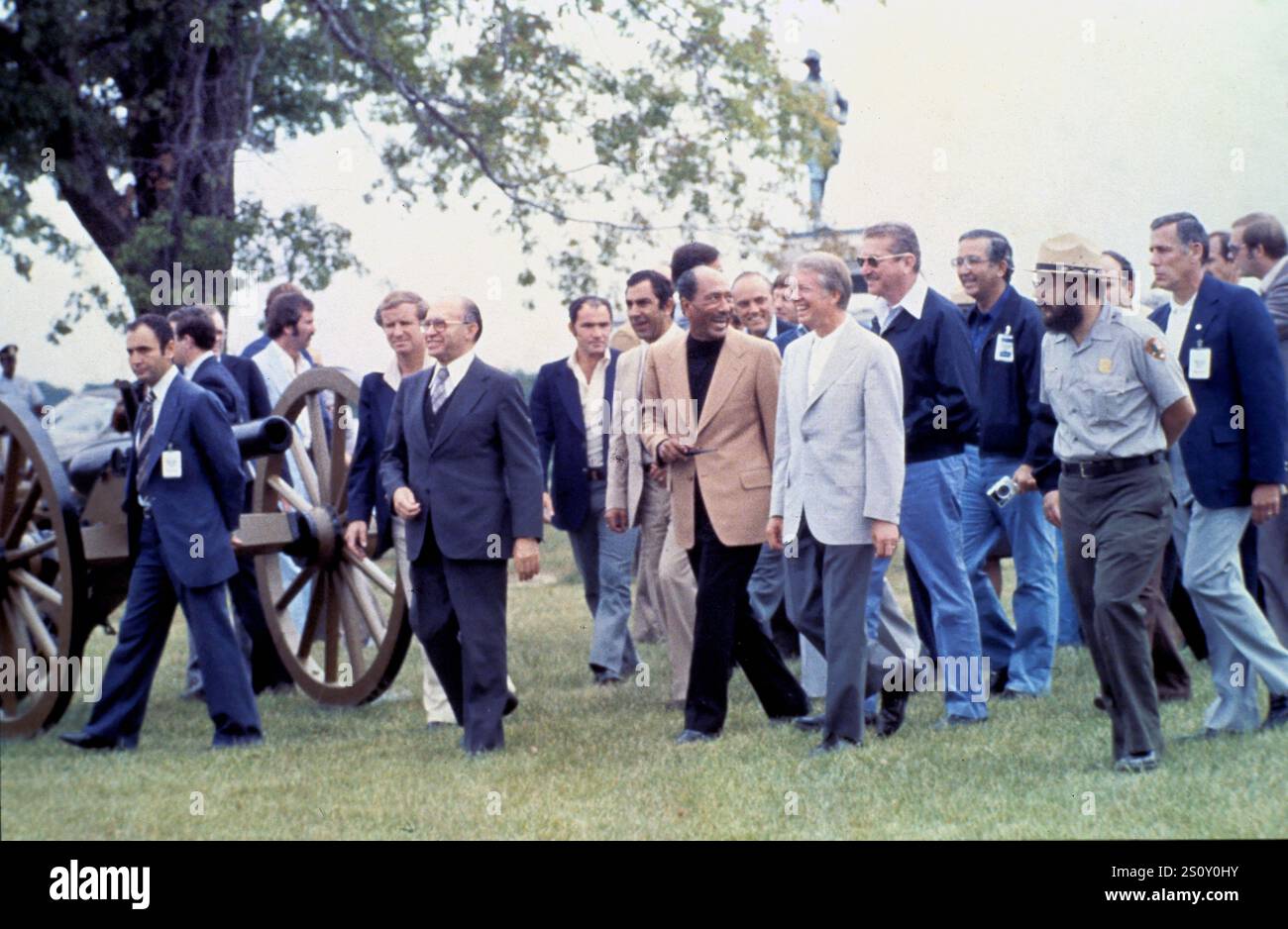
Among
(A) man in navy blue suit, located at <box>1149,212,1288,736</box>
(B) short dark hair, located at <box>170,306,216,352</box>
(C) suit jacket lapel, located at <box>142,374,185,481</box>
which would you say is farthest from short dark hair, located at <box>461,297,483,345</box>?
(A) man in navy blue suit, located at <box>1149,212,1288,736</box>

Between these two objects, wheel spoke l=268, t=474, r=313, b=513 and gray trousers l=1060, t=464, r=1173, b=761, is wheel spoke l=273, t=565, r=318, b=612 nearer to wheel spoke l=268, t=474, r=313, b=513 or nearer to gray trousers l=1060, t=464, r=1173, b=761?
wheel spoke l=268, t=474, r=313, b=513

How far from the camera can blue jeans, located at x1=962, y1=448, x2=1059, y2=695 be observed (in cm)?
768

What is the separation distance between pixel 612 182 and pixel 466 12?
1716mm

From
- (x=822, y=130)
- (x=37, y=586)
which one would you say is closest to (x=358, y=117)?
(x=822, y=130)

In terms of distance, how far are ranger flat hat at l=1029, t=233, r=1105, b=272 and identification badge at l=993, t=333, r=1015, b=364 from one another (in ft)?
A: 4.90

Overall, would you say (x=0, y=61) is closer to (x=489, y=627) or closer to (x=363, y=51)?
(x=363, y=51)

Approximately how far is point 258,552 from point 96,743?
1.24 m

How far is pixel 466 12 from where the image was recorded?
14.0 meters

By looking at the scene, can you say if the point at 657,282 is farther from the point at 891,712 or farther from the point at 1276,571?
the point at 1276,571

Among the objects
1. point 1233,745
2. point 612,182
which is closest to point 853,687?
point 1233,745

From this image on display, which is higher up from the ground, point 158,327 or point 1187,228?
point 1187,228

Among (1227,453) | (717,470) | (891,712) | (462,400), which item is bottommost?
(891,712)

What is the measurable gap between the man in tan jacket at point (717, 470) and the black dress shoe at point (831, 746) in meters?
0.48

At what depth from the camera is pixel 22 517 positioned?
7.70 meters
